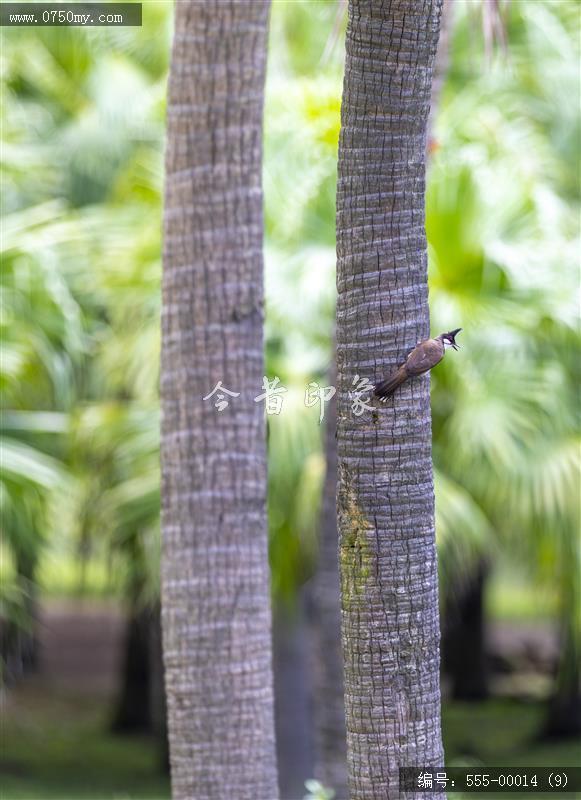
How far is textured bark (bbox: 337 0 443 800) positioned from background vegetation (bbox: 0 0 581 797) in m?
2.79

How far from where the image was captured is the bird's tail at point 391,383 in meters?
2.31

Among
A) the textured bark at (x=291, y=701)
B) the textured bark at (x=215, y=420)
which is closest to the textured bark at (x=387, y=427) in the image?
the textured bark at (x=215, y=420)

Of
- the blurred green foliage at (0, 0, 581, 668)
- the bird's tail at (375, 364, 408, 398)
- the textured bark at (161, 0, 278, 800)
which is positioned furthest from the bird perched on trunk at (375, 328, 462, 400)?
the blurred green foliage at (0, 0, 581, 668)

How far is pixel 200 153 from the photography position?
3.43m

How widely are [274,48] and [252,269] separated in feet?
19.1

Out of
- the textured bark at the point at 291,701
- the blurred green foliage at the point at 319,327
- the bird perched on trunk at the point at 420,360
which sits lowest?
the textured bark at the point at 291,701

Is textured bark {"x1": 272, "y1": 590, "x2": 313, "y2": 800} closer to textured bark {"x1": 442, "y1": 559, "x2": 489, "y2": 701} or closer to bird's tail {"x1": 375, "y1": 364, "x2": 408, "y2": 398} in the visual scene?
textured bark {"x1": 442, "y1": 559, "x2": 489, "y2": 701}

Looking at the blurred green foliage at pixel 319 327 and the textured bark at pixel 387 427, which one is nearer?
the textured bark at pixel 387 427

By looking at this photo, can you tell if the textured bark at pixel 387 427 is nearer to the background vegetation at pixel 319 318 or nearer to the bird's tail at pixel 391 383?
the bird's tail at pixel 391 383

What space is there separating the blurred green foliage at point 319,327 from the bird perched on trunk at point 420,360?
331 cm

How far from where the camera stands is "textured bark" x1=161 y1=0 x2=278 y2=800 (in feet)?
10.8

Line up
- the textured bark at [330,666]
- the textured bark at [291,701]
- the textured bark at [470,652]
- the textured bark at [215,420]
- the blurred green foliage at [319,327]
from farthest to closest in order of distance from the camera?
the textured bark at [470,652]
the textured bark at [291,701]
the blurred green foliage at [319,327]
the textured bark at [330,666]
the textured bark at [215,420]

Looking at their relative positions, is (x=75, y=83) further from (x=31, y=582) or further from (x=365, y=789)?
(x=365, y=789)

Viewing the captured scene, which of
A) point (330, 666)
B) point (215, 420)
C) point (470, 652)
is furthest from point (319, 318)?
point (470, 652)
